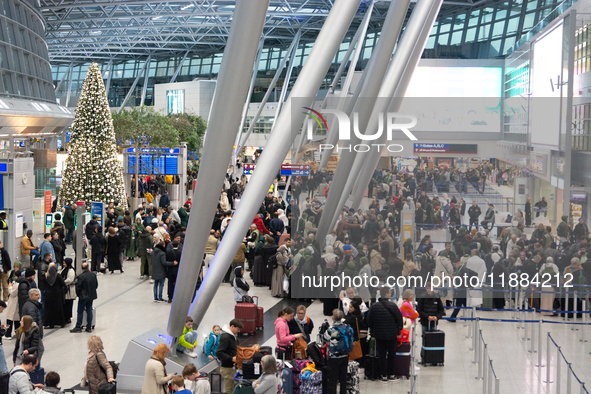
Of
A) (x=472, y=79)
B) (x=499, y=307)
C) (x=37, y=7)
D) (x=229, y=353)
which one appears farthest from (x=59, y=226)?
(x=37, y=7)

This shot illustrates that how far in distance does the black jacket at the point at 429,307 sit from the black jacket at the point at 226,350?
323 centimetres

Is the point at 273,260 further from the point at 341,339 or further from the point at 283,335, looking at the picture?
the point at 341,339

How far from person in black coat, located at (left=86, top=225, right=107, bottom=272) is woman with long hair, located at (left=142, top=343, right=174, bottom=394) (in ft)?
30.7

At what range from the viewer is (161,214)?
67.5ft

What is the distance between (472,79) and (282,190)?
13.6 m

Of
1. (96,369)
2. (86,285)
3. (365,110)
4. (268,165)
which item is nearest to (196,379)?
(96,369)

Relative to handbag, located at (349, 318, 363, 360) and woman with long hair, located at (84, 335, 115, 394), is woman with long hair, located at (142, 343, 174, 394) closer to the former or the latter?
woman with long hair, located at (84, 335, 115, 394)

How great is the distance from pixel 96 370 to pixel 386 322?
4.03 meters

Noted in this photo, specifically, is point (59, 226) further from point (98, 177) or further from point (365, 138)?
point (365, 138)

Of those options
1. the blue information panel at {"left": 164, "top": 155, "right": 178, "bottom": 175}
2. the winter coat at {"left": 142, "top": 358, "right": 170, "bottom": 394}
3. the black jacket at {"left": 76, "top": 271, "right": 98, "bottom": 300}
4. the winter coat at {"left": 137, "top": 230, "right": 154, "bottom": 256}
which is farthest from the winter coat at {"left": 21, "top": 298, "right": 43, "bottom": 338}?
the blue information panel at {"left": 164, "top": 155, "right": 178, "bottom": 175}

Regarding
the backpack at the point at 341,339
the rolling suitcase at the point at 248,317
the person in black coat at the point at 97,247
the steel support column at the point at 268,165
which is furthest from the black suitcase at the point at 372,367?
the person in black coat at the point at 97,247

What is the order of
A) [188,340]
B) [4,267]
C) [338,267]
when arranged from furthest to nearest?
[4,267] < [338,267] < [188,340]

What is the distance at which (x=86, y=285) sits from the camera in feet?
38.4

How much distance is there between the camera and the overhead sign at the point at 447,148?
12130 mm
